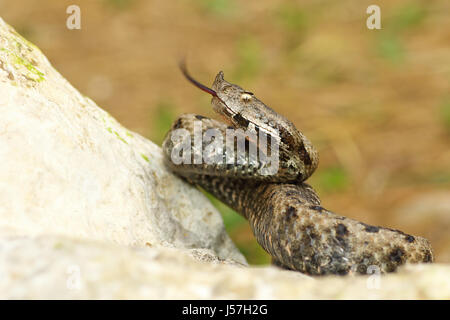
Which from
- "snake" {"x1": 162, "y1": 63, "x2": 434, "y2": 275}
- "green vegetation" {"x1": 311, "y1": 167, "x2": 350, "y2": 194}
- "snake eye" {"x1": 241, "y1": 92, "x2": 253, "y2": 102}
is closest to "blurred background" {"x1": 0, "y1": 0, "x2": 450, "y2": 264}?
"green vegetation" {"x1": 311, "y1": 167, "x2": 350, "y2": 194}

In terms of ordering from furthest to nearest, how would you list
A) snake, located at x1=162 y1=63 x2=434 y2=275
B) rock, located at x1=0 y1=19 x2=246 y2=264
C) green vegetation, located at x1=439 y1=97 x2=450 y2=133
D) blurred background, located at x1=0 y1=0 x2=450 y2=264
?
1. green vegetation, located at x1=439 y1=97 x2=450 y2=133
2. blurred background, located at x1=0 y1=0 x2=450 y2=264
3. snake, located at x1=162 y1=63 x2=434 y2=275
4. rock, located at x1=0 y1=19 x2=246 y2=264

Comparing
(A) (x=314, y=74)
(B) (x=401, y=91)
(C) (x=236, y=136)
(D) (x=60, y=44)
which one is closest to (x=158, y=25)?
(D) (x=60, y=44)

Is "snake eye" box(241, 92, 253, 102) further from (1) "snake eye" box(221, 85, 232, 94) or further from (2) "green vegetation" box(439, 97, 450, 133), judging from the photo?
(2) "green vegetation" box(439, 97, 450, 133)

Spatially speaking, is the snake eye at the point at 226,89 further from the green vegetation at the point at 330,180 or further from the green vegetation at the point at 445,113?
the green vegetation at the point at 445,113

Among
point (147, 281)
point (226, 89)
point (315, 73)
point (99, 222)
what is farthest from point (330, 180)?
point (147, 281)

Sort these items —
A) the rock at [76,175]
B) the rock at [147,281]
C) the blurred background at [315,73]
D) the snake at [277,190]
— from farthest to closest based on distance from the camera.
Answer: the blurred background at [315,73] → the snake at [277,190] → the rock at [76,175] → the rock at [147,281]

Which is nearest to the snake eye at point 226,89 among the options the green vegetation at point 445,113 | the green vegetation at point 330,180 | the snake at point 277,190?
the snake at point 277,190
